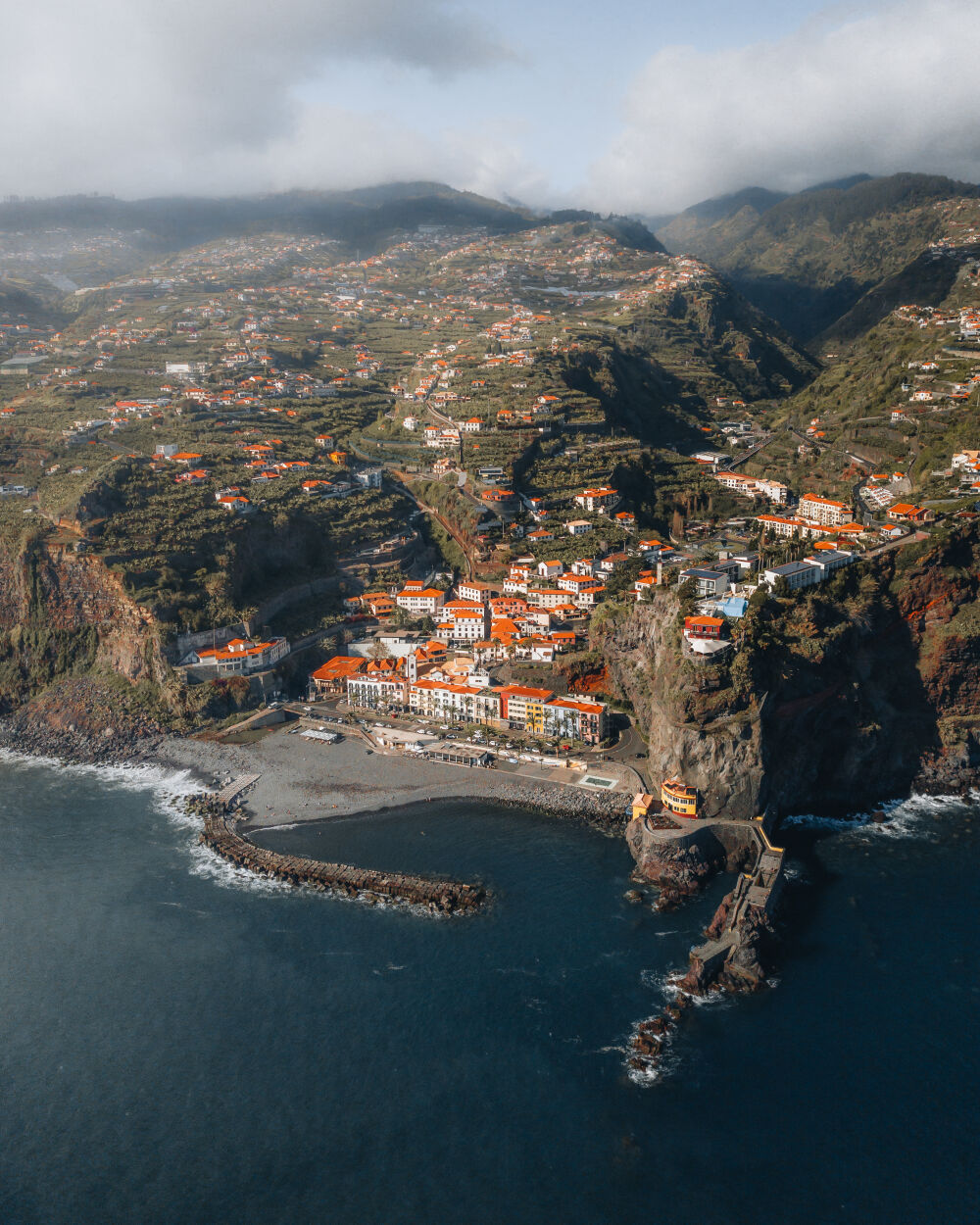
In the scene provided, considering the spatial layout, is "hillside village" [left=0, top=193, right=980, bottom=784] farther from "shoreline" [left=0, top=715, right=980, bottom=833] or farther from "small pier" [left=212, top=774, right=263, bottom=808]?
"small pier" [left=212, top=774, right=263, bottom=808]

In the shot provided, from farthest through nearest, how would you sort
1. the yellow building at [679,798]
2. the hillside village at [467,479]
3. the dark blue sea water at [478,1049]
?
the hillside village at [467,479] → the yellow building at [679,798] → the dark blue sea water at [478,1049]

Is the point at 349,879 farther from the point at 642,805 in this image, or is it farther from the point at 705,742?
the point at 705,742

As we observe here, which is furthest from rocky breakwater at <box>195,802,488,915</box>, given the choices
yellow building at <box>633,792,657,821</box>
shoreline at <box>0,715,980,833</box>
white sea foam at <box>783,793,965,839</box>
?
white sea foam at <box>783,793,965,839</box>

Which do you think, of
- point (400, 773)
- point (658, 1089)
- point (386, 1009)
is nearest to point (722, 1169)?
point (658, 1089)

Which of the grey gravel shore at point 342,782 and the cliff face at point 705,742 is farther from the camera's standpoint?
the grey gravel shore at point 342,782

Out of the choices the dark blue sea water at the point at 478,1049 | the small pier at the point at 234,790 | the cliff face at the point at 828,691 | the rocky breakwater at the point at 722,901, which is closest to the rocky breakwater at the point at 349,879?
the dark blue sea water at the point at 478,1049

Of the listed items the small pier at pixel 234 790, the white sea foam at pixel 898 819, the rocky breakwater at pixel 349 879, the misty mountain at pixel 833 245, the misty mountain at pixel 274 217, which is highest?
the misty mountain at pixel 274 217

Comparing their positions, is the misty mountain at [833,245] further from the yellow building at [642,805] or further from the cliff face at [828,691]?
the yellow building at [642,805]
